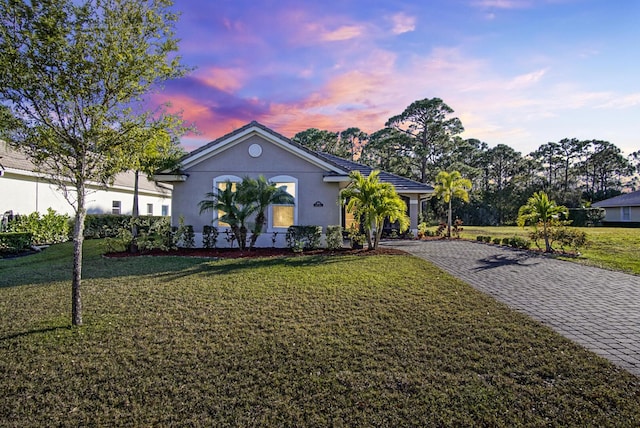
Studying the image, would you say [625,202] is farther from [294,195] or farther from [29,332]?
[29,332]

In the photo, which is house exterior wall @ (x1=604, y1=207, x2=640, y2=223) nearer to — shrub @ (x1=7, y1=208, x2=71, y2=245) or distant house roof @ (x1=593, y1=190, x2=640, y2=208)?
distant house roof @ (x1=593, y1=190, x2=640, y2=208)

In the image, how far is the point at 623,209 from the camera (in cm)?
3716

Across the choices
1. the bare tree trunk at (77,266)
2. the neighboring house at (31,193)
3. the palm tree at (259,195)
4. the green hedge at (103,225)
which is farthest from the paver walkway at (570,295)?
the green hedge at (103,225)

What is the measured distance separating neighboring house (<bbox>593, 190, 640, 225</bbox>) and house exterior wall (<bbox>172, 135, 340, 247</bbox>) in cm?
4053

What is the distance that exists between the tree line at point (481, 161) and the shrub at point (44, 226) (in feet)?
92.8

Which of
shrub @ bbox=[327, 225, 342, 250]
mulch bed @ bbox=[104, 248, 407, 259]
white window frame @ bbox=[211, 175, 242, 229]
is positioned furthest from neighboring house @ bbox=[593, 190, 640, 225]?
white window frame @ bbox=[211, 175, 242, 229]

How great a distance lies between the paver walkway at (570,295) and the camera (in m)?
4.84

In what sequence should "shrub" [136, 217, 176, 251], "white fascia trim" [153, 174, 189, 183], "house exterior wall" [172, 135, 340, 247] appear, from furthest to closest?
"house exterior wall" [172, 135, 340, 247]
"white fascia trim" [153, 174, 189, 183]
"shrub" [136, 217, 176, 251]

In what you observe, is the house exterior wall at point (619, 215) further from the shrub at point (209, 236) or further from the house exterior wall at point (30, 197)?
the house exterior wall at point (30, 197)

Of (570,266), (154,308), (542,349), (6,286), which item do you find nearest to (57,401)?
(154,308)

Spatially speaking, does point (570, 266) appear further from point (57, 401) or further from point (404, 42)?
point (57, 401)

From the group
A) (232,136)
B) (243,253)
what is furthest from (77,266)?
(232,136)

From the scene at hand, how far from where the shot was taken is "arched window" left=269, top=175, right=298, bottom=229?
45.7 feet

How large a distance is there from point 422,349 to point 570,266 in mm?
9515
